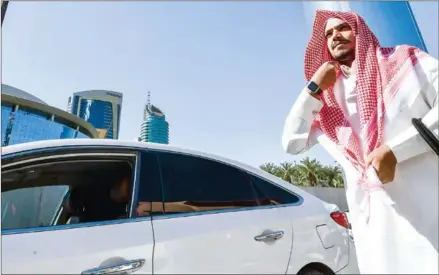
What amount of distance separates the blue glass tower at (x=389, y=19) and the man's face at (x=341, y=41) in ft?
0.29

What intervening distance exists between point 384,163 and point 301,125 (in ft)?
0.87

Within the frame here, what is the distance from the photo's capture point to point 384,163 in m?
0.70

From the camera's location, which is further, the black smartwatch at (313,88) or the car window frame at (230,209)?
the car window frame at (230,209)

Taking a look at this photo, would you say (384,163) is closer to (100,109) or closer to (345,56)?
Answer: (345,56)

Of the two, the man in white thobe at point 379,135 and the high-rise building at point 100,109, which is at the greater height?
the high-rise building at point 100,109

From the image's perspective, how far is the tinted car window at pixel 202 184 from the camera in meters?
1.48

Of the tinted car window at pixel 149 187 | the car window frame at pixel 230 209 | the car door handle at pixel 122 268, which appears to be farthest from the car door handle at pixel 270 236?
the car door handle at pixel 122 268

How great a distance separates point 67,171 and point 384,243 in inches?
45.3

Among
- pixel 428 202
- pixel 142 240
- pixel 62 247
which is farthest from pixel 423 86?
pixel 62 247

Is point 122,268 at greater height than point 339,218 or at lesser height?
lesser

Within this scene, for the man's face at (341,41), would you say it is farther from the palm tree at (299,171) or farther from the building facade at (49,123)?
the building facade at (49,123)

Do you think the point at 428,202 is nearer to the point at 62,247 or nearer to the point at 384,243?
the point at 384,243

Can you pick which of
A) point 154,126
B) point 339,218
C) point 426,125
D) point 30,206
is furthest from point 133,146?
point 339,218

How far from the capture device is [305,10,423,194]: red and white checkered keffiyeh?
0.77 m
